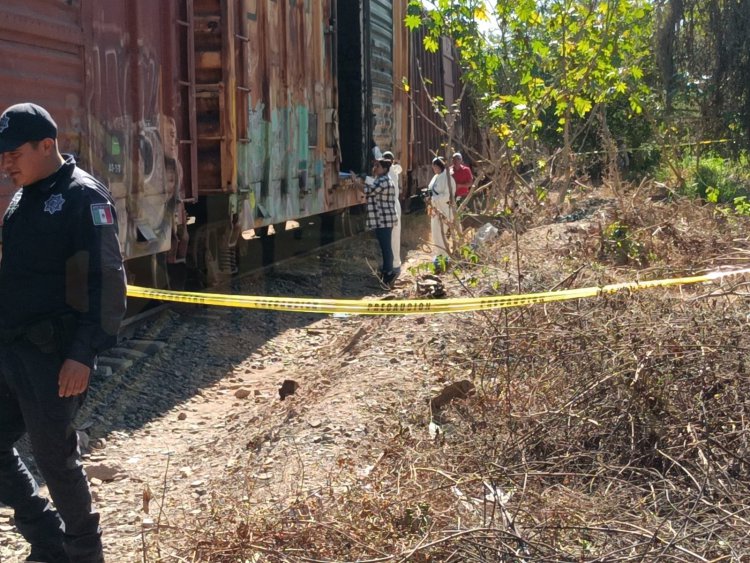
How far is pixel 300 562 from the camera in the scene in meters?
3.29

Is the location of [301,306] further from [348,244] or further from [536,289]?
[348,244]

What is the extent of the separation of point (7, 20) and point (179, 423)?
2.63 meters

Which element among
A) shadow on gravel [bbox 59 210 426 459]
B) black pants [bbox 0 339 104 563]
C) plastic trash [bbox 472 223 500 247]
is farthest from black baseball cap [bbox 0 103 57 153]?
plastic trash [bbox 472 223 500 247]

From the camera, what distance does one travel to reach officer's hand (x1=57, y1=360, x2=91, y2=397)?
11.0ft

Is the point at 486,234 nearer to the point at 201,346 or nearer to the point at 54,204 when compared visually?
the point at 201,346

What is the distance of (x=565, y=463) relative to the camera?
3.98 m

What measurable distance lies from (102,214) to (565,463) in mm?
2089

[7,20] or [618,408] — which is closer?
[618,408]

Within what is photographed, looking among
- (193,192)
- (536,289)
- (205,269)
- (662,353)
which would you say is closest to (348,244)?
(205,269)

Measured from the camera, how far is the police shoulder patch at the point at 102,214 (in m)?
3.38

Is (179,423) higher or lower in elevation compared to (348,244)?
lower

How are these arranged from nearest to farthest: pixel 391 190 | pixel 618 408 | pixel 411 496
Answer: pixel 411 496 → pixel 618 408 → pixel 391 190

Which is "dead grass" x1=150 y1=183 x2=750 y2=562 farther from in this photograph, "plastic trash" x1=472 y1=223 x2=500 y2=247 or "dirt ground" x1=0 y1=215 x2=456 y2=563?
"plastic trash" x1=472 y1=223 x2=500 y2=247

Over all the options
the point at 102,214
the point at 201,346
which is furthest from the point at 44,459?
the point at 201,346
